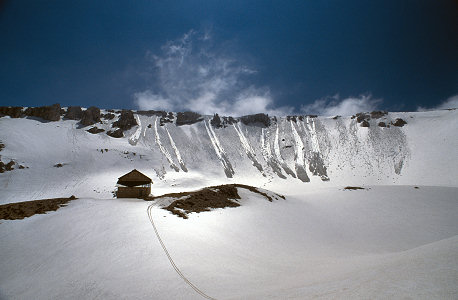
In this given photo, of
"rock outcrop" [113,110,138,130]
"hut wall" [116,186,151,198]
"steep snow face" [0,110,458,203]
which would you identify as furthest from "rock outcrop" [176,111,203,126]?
"hut wall" [116,186,151,198]

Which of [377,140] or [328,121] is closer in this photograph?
[377,140]

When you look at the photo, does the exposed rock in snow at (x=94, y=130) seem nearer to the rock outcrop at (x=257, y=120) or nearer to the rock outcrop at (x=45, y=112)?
the rock outcrop at (x=45, y=112)

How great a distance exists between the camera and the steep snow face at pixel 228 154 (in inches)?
1469

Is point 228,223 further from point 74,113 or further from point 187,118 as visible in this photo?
point 74,113

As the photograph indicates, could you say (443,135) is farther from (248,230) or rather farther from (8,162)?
(8,162)

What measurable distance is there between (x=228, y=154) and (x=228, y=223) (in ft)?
160

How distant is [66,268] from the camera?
20.4ft

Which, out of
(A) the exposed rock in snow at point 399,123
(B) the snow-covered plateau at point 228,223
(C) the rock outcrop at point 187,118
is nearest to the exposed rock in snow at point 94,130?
(B) the snow-covered plateau at point 228,223

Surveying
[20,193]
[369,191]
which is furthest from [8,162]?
[369,191]

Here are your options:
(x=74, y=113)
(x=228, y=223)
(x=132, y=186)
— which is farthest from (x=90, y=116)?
(x=228, y=223)

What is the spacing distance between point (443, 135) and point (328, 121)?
100 feet

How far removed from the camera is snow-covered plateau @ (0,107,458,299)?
4.87 metres

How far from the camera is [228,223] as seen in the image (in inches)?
474

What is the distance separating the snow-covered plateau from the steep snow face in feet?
1.34
